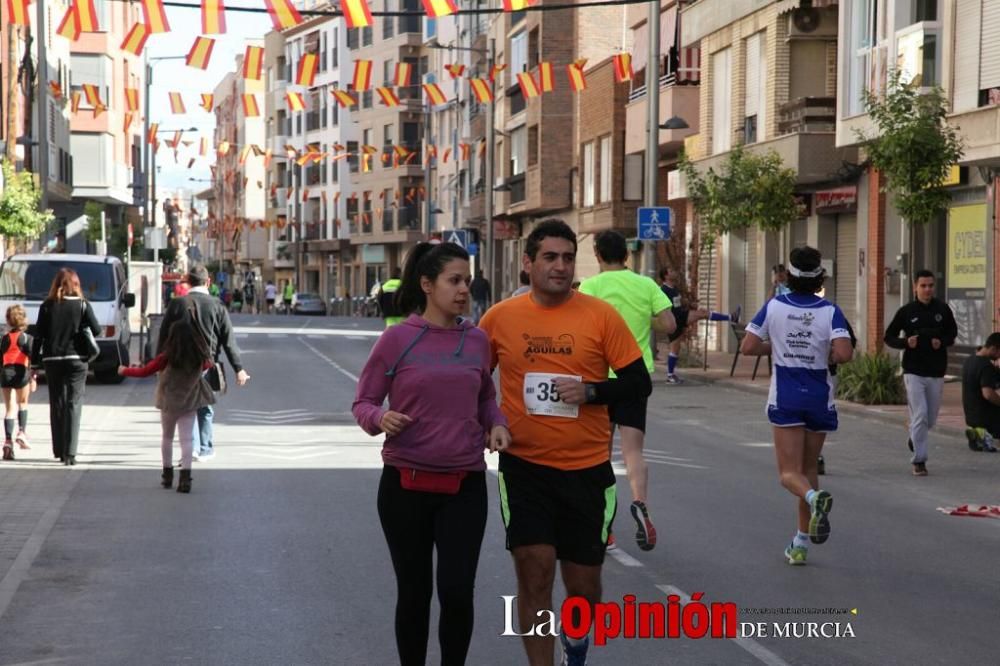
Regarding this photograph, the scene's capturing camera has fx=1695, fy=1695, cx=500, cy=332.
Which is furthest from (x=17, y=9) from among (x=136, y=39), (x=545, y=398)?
(x=545, y=398)

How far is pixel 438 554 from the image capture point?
6.00m

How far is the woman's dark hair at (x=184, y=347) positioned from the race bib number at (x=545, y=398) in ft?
24.3

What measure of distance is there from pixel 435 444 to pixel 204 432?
9871 mm

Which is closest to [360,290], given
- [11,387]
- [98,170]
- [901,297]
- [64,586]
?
[98,170]

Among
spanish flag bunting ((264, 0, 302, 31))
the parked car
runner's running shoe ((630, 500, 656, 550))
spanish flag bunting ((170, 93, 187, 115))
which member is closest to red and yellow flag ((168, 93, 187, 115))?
spanish flag bunting ((170, 93, 187, 115))

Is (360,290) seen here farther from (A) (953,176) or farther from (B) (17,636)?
(B) (17,636)

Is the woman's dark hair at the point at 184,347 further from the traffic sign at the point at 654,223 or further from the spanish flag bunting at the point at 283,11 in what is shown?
the traffic sign at the point at 654,223

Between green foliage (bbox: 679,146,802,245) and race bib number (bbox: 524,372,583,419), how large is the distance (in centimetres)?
2525

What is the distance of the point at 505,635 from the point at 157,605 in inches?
72.8

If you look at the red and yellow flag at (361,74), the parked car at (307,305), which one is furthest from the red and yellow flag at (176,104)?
the parked car at (307,305)

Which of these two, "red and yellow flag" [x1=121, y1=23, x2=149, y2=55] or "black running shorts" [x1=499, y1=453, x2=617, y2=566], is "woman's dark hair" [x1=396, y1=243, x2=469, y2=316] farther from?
"red and yellow flag" [x1=121, y1=23, x2=149, y2=55]

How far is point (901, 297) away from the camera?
2886 cm

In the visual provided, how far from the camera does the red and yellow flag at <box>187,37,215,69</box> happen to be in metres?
25.1

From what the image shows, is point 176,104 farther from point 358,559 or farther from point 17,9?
point 358,559
